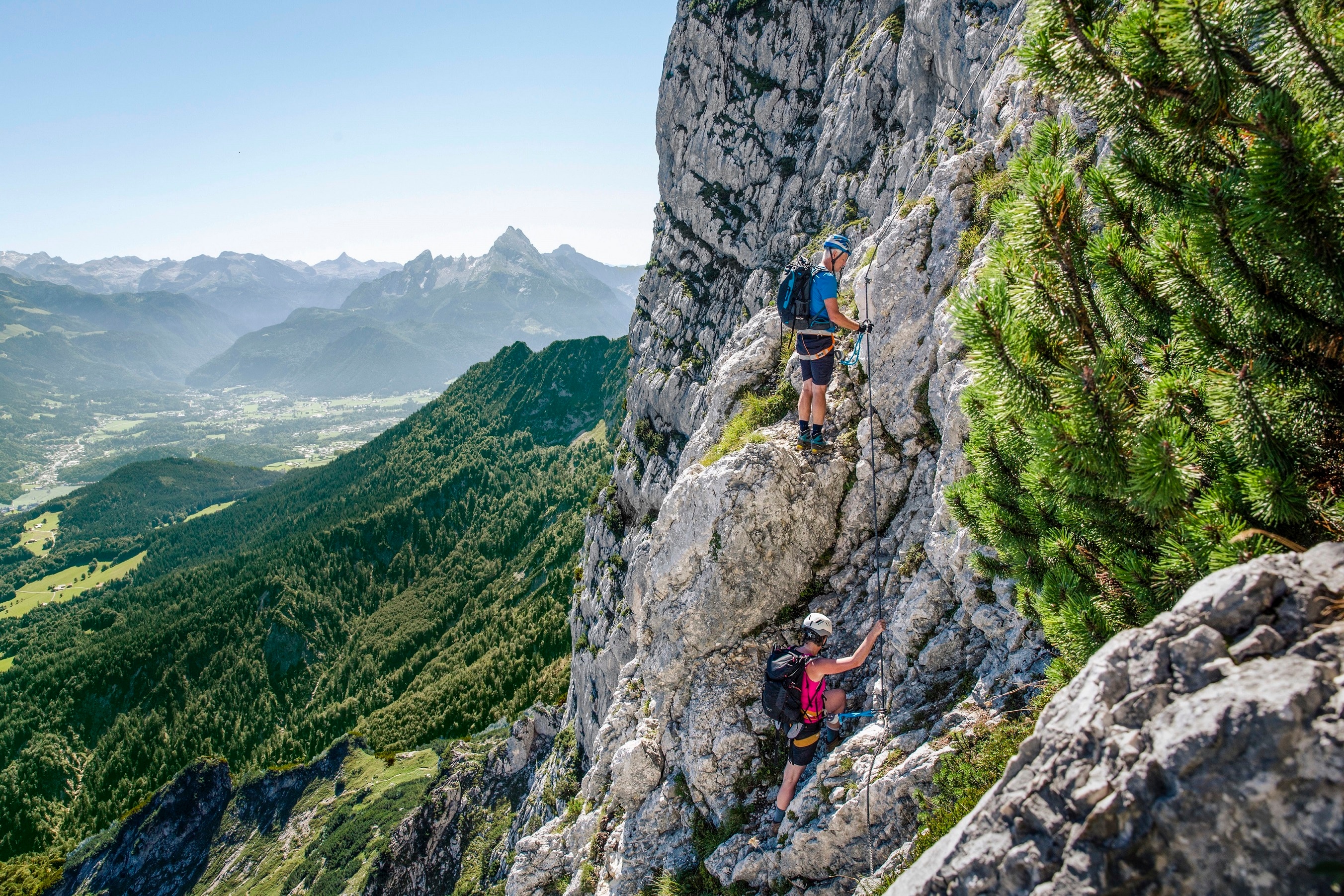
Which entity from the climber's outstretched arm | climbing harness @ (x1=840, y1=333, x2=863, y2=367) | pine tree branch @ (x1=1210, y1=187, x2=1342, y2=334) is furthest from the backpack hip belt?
pine tree branch @ (x1=1210, y1=187, x2=1342, y2=334)

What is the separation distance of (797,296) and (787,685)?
23.2ft

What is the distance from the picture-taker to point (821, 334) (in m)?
11.2

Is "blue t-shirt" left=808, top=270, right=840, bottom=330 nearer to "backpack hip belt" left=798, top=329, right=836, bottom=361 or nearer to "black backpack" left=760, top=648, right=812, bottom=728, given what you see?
"backpack hip belt" left=798, top=329, right=836, bottom=361

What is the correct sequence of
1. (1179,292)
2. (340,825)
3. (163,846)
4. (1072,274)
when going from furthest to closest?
1. (163,846)
2. (340,825)
3. (1072,274)
4. (1179,292)

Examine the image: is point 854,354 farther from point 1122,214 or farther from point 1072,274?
point 1122,214

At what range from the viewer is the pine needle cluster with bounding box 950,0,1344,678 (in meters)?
3.10

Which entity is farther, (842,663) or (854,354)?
(854,354)

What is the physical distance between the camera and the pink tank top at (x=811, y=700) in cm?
941

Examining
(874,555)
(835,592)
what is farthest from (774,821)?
(874,555)

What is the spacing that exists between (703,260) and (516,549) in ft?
300

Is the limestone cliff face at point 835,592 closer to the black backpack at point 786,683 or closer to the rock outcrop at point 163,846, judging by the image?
the black backpack at point 786,683

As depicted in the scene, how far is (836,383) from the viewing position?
13.4 meters

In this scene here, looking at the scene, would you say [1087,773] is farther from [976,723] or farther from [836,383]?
[836,383]

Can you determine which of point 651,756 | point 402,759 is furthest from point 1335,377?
point 402,759
